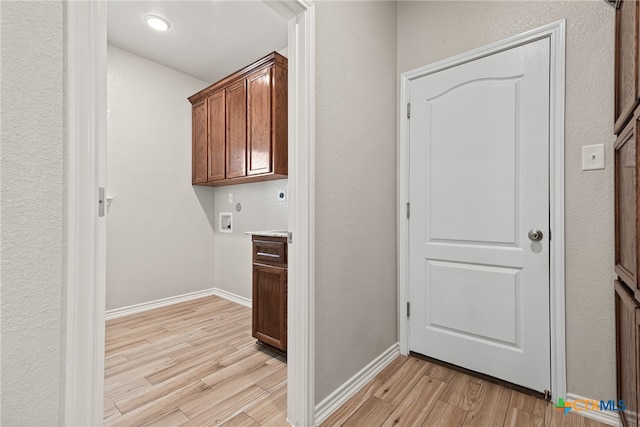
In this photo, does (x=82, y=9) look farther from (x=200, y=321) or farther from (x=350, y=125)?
(x=200, y=321)

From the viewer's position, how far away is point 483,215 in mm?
1793

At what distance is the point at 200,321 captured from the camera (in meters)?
2.85

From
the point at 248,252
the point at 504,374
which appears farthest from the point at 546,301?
the point at 248,252

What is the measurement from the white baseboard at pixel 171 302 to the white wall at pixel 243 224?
0.06 metres

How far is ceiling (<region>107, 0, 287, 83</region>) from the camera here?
235 cm

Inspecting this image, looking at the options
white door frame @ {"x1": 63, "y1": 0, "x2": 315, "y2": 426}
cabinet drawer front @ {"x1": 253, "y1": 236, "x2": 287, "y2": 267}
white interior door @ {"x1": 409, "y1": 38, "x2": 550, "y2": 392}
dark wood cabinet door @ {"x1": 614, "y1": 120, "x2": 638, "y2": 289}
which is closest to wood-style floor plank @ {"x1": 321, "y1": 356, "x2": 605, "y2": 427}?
white interior door @ {"x1": 409, "y1": 38, "x2": 550, "y2": 392}

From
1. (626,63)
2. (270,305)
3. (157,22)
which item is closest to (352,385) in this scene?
(270,305)

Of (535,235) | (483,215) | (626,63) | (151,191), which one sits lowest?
(535,235)

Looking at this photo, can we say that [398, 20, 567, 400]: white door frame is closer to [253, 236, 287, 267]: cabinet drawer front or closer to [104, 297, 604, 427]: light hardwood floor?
[104, 297, 604, 427]: light hardwood floor

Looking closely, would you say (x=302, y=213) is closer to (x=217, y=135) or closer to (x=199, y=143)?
(x=217, y=135)

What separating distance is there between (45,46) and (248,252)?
283 centimetres

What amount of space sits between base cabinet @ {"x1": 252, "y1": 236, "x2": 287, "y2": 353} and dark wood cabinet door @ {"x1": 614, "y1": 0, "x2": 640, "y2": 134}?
180 cm

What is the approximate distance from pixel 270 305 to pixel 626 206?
6.51 feet

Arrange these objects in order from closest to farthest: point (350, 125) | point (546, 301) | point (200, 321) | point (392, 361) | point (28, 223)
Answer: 1. point (28, 223)
2. point (546, 301)
3. point (350, 125)
4. point (392, 361)
5. point (200, 321)
